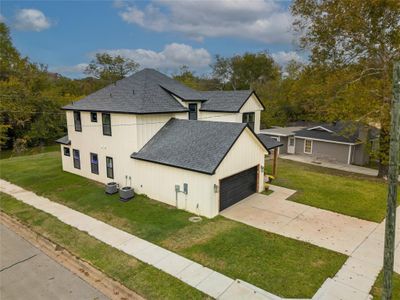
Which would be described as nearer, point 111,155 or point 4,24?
point 111,155

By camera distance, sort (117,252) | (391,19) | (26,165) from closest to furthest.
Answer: (117,252)
(391,19)
(26,165)

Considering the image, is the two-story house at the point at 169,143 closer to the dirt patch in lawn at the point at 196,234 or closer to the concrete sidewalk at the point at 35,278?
the dirt patch in lawn at the point at 196,234

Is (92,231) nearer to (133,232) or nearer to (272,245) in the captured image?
(133,232)

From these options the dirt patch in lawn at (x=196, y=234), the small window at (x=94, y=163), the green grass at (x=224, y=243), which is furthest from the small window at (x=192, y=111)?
the dirt patch in lawn at (x=196, y=234)

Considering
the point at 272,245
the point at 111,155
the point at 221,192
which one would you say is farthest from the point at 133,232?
the point at 111,155

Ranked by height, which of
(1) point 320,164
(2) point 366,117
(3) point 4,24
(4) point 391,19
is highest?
(3) point 4,24

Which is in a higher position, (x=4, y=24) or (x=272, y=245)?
(x=4, y=24)
